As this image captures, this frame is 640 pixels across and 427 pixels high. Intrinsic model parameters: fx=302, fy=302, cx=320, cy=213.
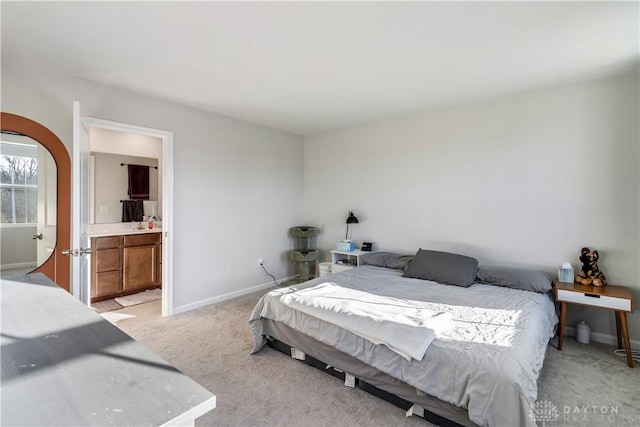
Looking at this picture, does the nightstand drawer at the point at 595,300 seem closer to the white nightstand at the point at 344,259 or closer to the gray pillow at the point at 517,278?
the gray pillow at the point at 517,278

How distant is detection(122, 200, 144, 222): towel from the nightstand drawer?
5.31 meters

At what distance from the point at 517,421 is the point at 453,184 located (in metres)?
2.63

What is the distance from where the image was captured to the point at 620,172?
2.70m

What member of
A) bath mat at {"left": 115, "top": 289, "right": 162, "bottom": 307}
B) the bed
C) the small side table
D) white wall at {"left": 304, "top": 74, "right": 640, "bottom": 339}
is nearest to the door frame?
bath mat at {"left": 115, "top": 289, "right": 162, "bottom": 307}

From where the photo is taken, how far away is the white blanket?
1.79 metres

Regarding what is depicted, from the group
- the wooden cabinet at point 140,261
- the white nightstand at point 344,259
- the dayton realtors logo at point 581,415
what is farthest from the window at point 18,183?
the dayton realtors logo at point 581,415

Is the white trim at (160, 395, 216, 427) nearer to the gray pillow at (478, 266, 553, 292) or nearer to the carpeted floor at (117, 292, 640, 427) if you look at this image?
the carpeted floor at (117, 292, 640, 427)

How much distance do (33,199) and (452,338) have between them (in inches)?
134

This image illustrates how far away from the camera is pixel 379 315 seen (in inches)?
80.7

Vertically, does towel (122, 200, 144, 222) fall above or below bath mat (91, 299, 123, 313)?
above

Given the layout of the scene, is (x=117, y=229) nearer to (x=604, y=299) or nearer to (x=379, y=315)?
(x=379, y=315)

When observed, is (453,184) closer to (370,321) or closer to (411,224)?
(411,224)

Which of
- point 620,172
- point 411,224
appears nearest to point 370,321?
point 411,224

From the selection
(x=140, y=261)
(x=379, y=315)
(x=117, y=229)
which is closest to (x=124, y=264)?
(x=140, y=261)
